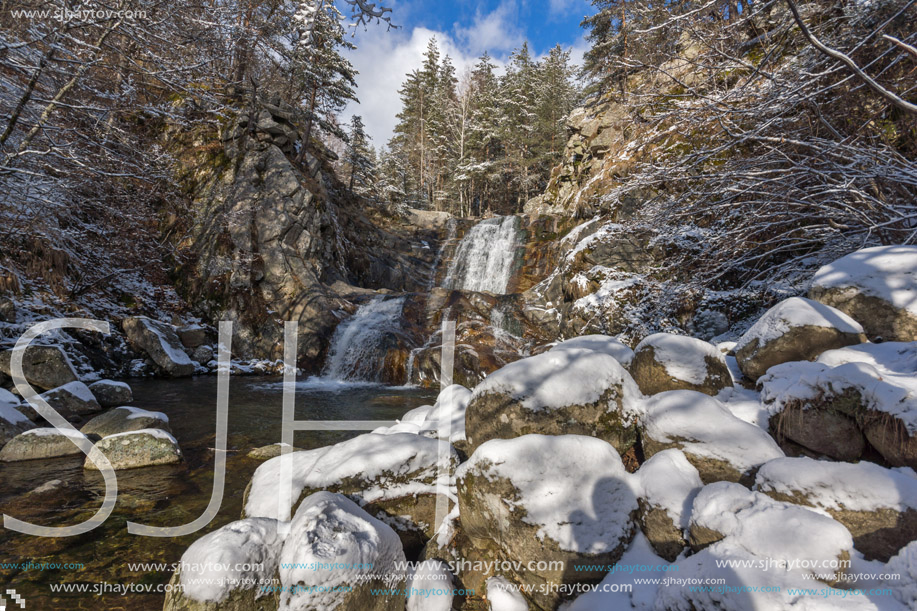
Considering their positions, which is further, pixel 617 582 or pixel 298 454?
pixel 298 454

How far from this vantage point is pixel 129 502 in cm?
409

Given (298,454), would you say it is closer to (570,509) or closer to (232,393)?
(570,509)

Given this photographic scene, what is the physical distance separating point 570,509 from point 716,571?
2.83ft

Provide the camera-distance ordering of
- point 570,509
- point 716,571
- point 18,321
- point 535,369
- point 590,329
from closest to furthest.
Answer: point 716,571, point 570,509, point 535,369, point 18,321, point 590,329

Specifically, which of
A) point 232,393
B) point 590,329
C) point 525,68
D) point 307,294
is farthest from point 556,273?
point 525,68

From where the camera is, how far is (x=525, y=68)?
103 feet

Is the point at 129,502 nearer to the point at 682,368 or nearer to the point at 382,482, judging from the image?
the point at 382,482

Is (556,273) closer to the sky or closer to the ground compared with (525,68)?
closer to the ground

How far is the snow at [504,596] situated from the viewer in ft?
8.19

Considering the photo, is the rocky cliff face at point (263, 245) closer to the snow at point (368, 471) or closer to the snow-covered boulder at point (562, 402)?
the snow at point (368, 471)

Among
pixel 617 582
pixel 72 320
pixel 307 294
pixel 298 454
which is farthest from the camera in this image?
pixel 307 294

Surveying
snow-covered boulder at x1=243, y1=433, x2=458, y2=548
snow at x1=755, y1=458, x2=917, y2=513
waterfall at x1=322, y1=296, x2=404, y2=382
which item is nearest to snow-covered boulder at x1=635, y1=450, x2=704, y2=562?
snow at x1=755, y1=458, x2=917, y2=513

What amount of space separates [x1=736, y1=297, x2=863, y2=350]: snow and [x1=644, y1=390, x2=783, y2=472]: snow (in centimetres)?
103

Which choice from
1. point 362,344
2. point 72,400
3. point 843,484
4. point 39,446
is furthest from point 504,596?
point 362,344
